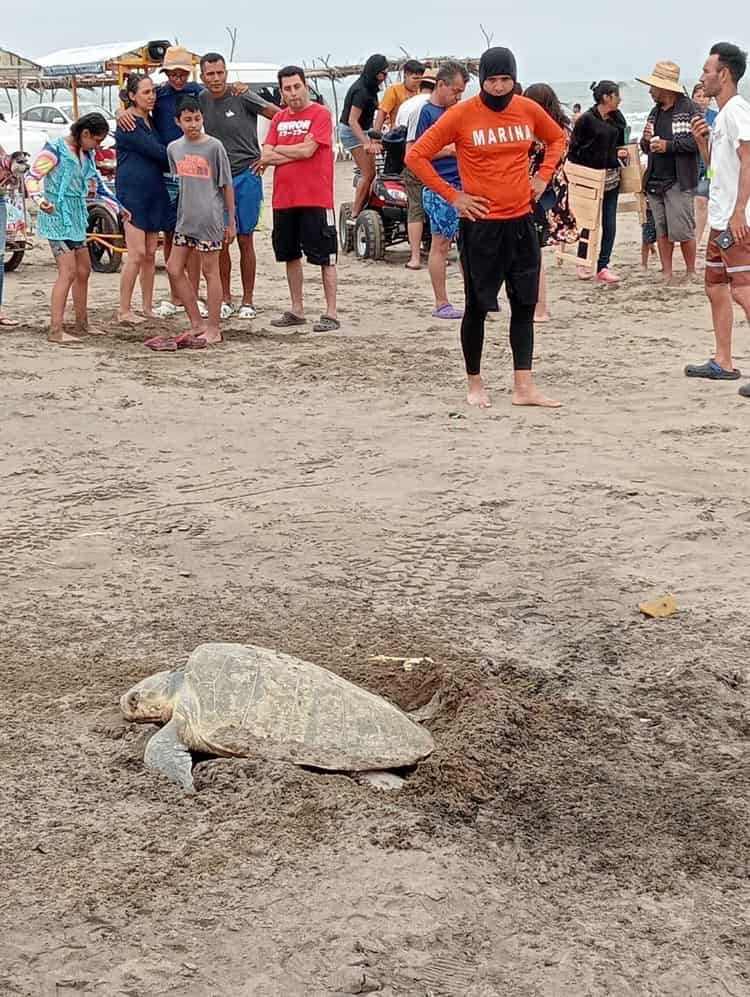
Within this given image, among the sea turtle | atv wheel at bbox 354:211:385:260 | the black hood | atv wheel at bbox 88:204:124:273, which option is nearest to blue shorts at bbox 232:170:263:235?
atv wheel at bbox 88:204:124:273

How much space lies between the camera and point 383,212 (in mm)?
12984

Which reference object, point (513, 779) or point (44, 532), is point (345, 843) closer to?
point (513, 779)

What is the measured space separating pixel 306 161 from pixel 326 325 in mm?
1207

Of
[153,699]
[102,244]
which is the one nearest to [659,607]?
[153,699]

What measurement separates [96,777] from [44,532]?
6.65ft

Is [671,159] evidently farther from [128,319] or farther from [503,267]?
[128,319]

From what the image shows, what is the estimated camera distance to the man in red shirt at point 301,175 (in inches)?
336

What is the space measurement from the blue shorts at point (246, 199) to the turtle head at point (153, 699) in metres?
6.34

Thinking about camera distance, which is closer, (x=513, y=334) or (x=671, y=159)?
(x=513, y=334)

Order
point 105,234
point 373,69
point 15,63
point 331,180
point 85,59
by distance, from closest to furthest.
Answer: point 331,180 < point 105,234 < point 373,69 < point 15,63 < point 85,59

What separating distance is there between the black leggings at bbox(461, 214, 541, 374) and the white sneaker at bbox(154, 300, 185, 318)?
3.84 metres

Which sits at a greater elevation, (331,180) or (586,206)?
(331,180)

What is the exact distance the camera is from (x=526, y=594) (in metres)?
4.37

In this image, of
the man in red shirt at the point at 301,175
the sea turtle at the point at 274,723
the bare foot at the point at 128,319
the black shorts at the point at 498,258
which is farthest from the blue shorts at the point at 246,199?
the sea turtle at the point at 274,723
